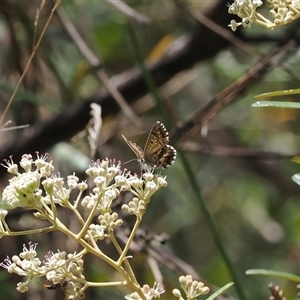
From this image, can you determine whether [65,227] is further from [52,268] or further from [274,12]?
[274,12]

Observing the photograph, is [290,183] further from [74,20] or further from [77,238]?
[77,238]

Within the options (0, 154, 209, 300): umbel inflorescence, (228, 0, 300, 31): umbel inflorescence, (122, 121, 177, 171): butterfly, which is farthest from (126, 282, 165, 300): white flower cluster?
(228, 0, 300, 31): umbel inflorescence

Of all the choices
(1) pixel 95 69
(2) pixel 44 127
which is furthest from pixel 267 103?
(2) pixel 44 127

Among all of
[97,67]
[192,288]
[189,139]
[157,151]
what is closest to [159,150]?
[157,151]

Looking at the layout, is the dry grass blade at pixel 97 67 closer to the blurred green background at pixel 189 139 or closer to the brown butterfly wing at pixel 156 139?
the blurred green background at pixel 189 139

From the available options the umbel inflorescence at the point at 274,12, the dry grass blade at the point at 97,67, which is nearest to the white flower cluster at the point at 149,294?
the umbel inflorescence at the point at 274,12

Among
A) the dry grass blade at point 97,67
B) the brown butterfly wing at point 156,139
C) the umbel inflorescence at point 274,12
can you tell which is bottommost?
the umbel inflorescence at point 274,12

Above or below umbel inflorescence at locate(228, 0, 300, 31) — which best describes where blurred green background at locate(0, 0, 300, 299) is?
above

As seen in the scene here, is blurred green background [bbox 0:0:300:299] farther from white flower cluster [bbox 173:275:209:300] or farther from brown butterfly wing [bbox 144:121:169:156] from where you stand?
white flower cluster [bbox 173:275:209:300]
